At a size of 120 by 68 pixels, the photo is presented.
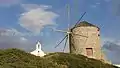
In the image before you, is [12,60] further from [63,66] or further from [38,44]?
[38,44]

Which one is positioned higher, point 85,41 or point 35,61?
point 85,41

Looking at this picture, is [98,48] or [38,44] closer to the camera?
[98,48]

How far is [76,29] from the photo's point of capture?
45406 millimetres

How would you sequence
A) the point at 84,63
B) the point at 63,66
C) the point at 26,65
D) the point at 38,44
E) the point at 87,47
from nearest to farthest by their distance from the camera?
1. the point at 26,65
2. the point at 63,66
3. the point at 84,63
4. the point at 87,47
5. the point at 38,44

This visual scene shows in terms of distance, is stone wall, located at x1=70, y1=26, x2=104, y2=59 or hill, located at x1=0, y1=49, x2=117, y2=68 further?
stone wall, located at x1=70, y1=26, x2=104, y2=59

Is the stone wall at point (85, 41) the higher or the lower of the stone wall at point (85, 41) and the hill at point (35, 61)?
the higher

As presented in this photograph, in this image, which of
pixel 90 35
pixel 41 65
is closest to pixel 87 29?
pixel 90 35

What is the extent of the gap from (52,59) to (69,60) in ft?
5.97

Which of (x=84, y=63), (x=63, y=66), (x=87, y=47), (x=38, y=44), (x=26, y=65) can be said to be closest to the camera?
(x=26, y=65)

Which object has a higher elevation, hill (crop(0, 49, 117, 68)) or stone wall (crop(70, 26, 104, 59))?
stone wall (crop(70, 26, 104, 59))

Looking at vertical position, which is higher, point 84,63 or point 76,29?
point 76,29

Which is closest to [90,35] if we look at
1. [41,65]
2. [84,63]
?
[84,63]

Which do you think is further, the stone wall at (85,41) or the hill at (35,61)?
the stone wall at (85,41)

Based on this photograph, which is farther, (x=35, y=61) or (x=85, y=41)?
(x=85, y=41)
